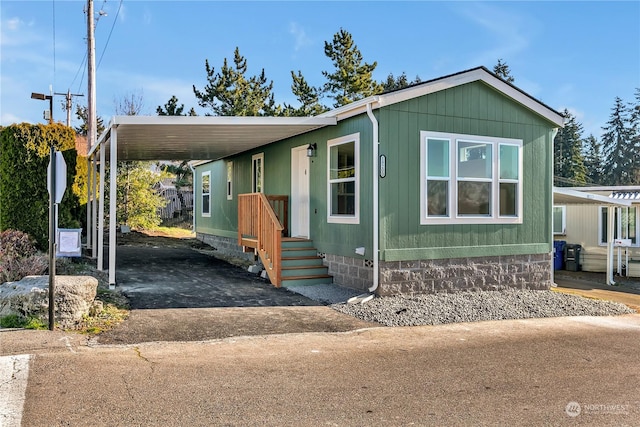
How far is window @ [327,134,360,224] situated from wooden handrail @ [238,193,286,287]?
1088mm

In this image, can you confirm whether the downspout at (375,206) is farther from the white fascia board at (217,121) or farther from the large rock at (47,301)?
the large rock at (47,301)

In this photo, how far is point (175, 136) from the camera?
1024 cm

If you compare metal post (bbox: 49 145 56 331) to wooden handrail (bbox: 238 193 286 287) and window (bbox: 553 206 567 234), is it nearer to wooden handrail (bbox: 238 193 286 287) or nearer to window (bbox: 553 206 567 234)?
wooden handrail (bbox: 238 193 286 287)

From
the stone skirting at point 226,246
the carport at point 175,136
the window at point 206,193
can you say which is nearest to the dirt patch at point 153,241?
the stone skirting at point 226,246

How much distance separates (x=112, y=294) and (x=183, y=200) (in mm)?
20804

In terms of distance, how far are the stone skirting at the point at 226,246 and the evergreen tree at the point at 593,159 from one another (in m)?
41.9

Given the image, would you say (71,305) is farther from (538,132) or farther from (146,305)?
(538,132)

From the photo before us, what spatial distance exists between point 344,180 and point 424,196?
145cm

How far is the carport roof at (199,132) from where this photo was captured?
8727 millimetres

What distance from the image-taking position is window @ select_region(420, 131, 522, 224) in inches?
345

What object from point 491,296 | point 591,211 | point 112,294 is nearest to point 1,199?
point 112,294

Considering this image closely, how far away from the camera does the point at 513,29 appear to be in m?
15.3

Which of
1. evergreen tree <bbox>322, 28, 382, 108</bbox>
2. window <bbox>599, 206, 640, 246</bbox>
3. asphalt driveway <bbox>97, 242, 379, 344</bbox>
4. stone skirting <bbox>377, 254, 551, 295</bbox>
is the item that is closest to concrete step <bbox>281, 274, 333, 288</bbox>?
asphalt driveway <bbox>97, 242, 379, 344</bbox>

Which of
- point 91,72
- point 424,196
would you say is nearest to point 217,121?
point 424,196
